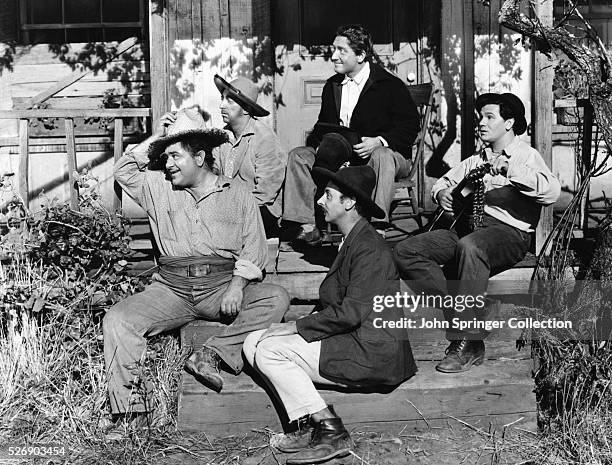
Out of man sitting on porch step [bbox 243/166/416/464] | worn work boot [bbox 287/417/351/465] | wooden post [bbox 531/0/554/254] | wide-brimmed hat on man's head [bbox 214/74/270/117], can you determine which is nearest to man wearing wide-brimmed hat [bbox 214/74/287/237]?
wide-brimmed hat on man's head [bbox 214/74/270/117]

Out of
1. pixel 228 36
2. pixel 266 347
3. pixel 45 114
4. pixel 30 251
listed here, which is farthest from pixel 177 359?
pixel 228 36

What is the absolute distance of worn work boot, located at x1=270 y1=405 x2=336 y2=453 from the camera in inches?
184

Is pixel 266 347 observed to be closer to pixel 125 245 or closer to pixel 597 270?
pixel 125 245

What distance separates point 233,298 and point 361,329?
2.91 ft

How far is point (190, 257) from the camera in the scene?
5414 mm

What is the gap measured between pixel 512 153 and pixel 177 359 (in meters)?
2.53

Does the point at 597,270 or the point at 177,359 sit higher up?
the point at 597,270

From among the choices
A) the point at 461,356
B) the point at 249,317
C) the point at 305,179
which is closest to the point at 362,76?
the point at 305,179

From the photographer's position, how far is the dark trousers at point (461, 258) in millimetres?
5391

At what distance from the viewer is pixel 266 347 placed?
187 inches

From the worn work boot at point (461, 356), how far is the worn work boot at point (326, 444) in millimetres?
801

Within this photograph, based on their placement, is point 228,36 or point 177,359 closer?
point 177,359

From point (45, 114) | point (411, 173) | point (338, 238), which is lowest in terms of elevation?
point (338, 238)

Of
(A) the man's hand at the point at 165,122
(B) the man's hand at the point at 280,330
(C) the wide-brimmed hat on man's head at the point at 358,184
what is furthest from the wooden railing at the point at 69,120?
(B) the man's hand at the point at 280,330
